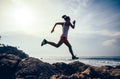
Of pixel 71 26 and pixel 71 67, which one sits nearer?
pixel 71 26

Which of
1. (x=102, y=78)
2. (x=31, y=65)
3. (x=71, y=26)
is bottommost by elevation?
(x=102, y=78)

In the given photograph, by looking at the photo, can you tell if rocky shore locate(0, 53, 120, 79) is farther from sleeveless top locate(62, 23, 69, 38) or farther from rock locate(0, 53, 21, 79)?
sleeveless top locate(62, 23, 69, 38)

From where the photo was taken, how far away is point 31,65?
14.3 metres

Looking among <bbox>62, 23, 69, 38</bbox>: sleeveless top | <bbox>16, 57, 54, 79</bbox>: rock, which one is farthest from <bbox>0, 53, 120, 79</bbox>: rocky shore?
<bbox>62, 23, 69, 38</bbox>: sleeveless top

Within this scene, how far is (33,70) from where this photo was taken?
45.5 ft

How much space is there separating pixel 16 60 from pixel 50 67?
318 cm

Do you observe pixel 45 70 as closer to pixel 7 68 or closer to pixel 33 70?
pixel 33 70

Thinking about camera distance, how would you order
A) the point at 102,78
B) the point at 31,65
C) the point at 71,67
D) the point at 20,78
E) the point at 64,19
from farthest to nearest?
1. the point at 71,67
2. the point at 31,65
3. the point at 20,78
4. the point at 102,78
5. the point at 64,19

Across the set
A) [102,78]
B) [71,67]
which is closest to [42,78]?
[71,67]

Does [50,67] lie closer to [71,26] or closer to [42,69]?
[42,69]

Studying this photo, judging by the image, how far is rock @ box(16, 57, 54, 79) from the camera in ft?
44.5

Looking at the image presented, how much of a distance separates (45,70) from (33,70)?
3.17 ft

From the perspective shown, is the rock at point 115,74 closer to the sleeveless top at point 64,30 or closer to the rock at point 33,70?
the rock at point 33,70

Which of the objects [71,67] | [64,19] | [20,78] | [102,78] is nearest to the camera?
[64,19]
